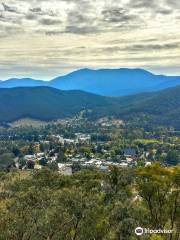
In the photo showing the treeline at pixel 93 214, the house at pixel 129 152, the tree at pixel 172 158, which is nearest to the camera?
the treeline at pixel 93 214

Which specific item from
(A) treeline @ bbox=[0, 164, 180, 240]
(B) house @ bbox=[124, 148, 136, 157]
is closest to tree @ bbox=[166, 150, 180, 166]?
(B) house @ bbox=[124, 148, 136, 157]

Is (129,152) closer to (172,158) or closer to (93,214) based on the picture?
(172,158)

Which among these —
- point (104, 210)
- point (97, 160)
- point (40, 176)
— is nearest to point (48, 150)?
point (97, 160)

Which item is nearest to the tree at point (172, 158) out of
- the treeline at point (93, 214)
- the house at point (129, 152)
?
the house at point (129, 152)

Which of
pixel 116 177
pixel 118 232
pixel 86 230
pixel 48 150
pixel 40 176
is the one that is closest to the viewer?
pixel 118 232

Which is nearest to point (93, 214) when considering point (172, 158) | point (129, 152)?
point (172, 158)

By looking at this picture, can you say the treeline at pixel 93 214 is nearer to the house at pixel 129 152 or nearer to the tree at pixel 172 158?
the tree at pixel 172 158

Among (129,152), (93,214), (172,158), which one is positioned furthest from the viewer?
(129,152)

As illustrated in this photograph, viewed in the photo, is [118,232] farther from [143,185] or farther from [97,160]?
[97,160]

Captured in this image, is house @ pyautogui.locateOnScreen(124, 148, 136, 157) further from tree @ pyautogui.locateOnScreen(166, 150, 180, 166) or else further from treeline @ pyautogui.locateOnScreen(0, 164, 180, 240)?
treeline @ pyautogui.locateOnScreen(0, 164, 180, 240)

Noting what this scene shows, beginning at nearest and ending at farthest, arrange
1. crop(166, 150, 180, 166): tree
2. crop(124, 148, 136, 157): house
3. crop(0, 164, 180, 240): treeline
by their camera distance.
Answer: crop(0, 164, 180, 240): treeline
crop(166, 150, 180, 166): tree
crop(124, 148, 136, 157): house

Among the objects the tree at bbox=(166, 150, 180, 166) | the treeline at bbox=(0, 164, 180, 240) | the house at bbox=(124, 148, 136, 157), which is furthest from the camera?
the house at bbox=(124, 148, 136, 157)
